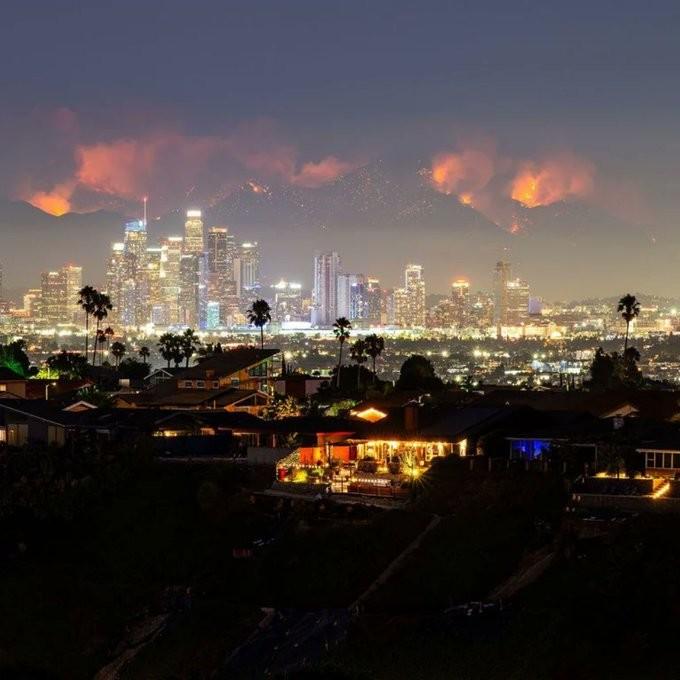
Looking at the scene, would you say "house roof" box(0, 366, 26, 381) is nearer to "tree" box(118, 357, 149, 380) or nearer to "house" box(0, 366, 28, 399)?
"house" box(0, 366, 28, 399)

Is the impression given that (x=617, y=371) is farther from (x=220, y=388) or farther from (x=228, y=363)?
(x=220, y=388)

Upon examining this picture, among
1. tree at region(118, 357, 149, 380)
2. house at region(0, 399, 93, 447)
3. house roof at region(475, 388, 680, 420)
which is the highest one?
tree at region(118, 357, 149, 380)

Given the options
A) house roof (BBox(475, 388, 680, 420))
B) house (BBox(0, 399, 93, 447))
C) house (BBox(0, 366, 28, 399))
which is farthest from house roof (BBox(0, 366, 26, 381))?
house roof (BBox(475, 388, 680, 420))

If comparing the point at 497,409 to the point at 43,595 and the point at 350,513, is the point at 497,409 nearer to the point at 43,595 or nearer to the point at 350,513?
the point at 350,513

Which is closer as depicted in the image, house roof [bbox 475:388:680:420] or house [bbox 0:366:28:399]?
house roof [bbox 475:388:680:420]

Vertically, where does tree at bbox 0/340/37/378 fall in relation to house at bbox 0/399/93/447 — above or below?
above

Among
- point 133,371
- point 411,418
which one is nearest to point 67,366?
point 133,371

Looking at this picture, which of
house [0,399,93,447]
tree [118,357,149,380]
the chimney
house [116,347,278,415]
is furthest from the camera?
tree [118,357,149,380]
